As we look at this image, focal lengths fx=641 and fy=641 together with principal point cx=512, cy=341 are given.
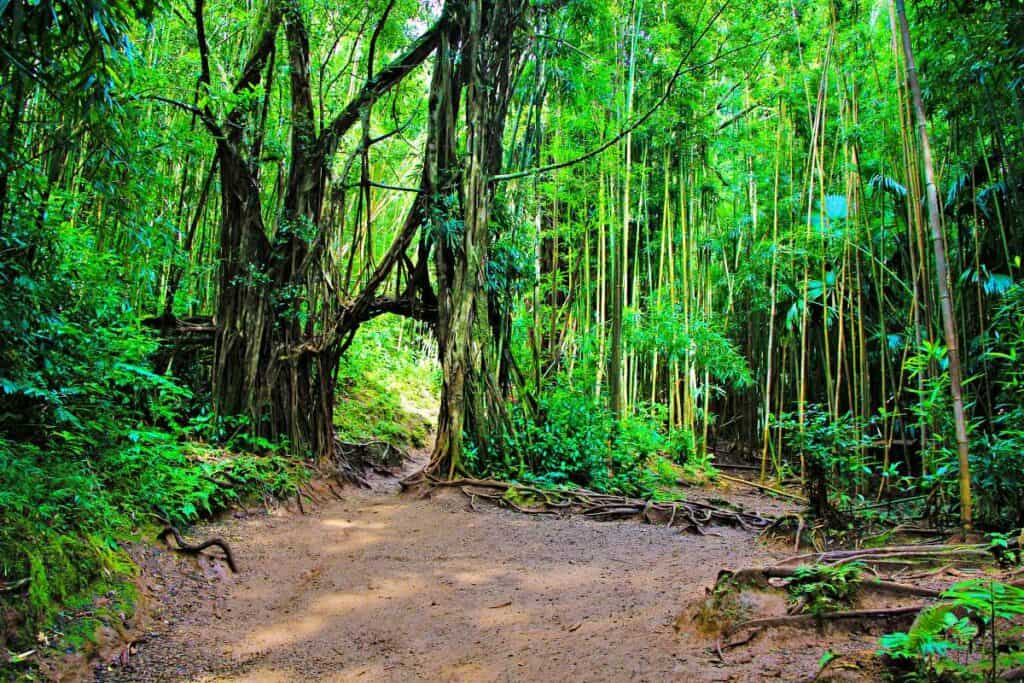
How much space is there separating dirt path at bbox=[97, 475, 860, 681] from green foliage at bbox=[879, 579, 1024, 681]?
1.13 ft

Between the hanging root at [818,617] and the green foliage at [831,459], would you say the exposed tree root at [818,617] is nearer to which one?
the hanging root at [818,617]

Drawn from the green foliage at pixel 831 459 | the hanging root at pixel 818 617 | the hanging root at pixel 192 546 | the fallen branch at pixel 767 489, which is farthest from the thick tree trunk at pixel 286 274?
the hanging root at pixel 818 617

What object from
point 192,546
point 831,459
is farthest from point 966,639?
point 192,546

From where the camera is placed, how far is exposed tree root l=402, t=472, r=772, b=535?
538 centimetres

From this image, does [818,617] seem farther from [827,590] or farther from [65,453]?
[65,453]

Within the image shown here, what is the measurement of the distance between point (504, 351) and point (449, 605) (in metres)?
4.07

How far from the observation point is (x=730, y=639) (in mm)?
2281

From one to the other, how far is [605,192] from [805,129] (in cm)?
311

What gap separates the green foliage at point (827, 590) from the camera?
2227 millimetres

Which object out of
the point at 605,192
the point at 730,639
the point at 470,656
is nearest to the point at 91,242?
the point at 470,656

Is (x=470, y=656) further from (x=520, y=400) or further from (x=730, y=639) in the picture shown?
(x=520, y=400)

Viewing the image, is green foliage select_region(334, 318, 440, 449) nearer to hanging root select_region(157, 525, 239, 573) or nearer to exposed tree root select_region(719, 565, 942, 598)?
hanging root select_region(157, 525, 239, 573)

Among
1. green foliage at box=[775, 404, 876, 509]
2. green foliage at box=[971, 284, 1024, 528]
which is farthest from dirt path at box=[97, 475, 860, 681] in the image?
green foliage at box=[971, 284, 1024, 528]

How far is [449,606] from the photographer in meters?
3.34
